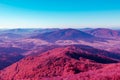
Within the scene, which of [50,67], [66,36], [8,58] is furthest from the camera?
[66,36]

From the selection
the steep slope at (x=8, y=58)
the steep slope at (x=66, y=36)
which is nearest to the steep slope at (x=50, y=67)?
the steep slope at (x=8, y=58)

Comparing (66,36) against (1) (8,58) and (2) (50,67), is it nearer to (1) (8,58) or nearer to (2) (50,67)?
(1) (8,58)

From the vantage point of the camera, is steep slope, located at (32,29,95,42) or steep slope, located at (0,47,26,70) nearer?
steep slope, located at (0,47,26,70)

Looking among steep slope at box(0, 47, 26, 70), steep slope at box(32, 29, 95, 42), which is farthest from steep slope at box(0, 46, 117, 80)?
steep slope at box(32, 29, 95, 42)

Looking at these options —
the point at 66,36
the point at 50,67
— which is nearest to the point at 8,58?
A: the point at 50,67

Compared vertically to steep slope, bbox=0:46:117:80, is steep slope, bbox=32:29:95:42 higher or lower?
lower

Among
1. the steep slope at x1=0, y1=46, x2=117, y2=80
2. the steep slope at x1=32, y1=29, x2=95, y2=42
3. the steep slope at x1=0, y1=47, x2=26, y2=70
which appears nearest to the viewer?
the steep slope at x1=0, y1=46, x2=117, y2=80

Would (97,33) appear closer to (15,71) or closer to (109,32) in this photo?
(109,32)

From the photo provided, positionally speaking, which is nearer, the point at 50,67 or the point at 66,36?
the point at 50,67

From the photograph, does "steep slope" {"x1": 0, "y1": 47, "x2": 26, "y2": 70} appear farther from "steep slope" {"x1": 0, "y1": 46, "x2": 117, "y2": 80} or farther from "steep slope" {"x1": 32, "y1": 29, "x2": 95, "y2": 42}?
"steep slope" {"x1": 32, "y1": 29, "x2": 95, "y2": 42}

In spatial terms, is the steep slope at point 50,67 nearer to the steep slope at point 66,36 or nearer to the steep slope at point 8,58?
the steep slope at point 8,58

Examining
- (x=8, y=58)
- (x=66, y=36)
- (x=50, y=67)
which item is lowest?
(x=8, y=58)
